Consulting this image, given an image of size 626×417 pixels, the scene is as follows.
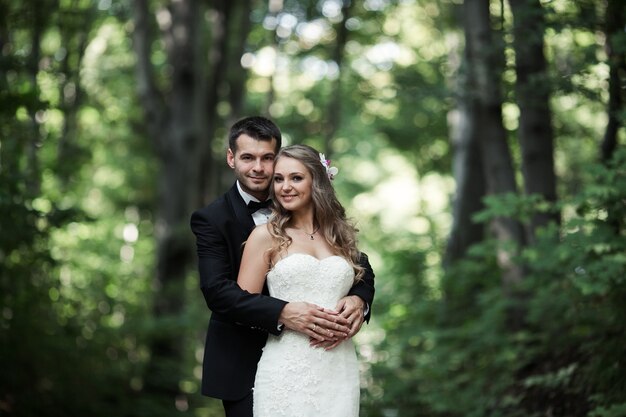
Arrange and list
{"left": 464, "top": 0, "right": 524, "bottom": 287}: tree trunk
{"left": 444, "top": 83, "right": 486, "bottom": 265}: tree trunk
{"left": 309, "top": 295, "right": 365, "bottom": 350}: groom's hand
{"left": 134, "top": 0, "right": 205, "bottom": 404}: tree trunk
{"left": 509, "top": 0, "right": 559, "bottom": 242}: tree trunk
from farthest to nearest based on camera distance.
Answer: {"left": 444, "top": 83, "right": 486, "bottom": 265}: tree trunk → {"left": 134, "top": 0, "right": 205, "bottom": 404}: tree trunk → {"left": 464, "top": 0, "right": 524, "bottom": 287}: tree trunk → {"left": 509, "top": 0, "right": 559, "bottom": 242}: tree trunk → {"left": 309, "top": 295, "right": 365, "bottom": 350}: groom's hand

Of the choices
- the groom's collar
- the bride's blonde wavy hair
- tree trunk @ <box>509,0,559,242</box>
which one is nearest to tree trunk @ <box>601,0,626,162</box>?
tree trunk @ <box>509,0,559,242</box>

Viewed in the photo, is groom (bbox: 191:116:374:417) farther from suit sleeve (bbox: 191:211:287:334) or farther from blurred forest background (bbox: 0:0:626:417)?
blurred forest background (bbox: 0:0:626:417)

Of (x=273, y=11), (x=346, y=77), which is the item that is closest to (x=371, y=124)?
(x=346, y=77)

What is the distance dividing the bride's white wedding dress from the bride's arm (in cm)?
6

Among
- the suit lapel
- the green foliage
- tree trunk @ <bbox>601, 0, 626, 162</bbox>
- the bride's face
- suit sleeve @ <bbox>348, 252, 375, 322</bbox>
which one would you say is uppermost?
tree trunk @ <bbox>601, 0, 626, 162</bbox>

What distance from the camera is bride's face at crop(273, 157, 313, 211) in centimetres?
451

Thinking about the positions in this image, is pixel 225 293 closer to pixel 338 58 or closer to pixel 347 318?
pixel 347 318

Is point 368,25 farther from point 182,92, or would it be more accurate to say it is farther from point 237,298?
point 237,298

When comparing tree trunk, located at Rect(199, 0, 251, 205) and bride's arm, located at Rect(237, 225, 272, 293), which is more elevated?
tree trunk, located at Rect(199, 0, 251, 205)

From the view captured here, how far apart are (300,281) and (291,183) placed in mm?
514

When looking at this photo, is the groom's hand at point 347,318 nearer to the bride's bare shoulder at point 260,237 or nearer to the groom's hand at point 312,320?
the groom's hand at point 312,320

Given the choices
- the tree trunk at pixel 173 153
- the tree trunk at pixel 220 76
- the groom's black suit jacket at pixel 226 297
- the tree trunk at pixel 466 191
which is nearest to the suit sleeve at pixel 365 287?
the groom's black suit jacket at pixel 226 297

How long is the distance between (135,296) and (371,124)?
874 centimetres

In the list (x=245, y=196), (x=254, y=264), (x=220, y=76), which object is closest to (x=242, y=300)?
(x=254, y=264)
